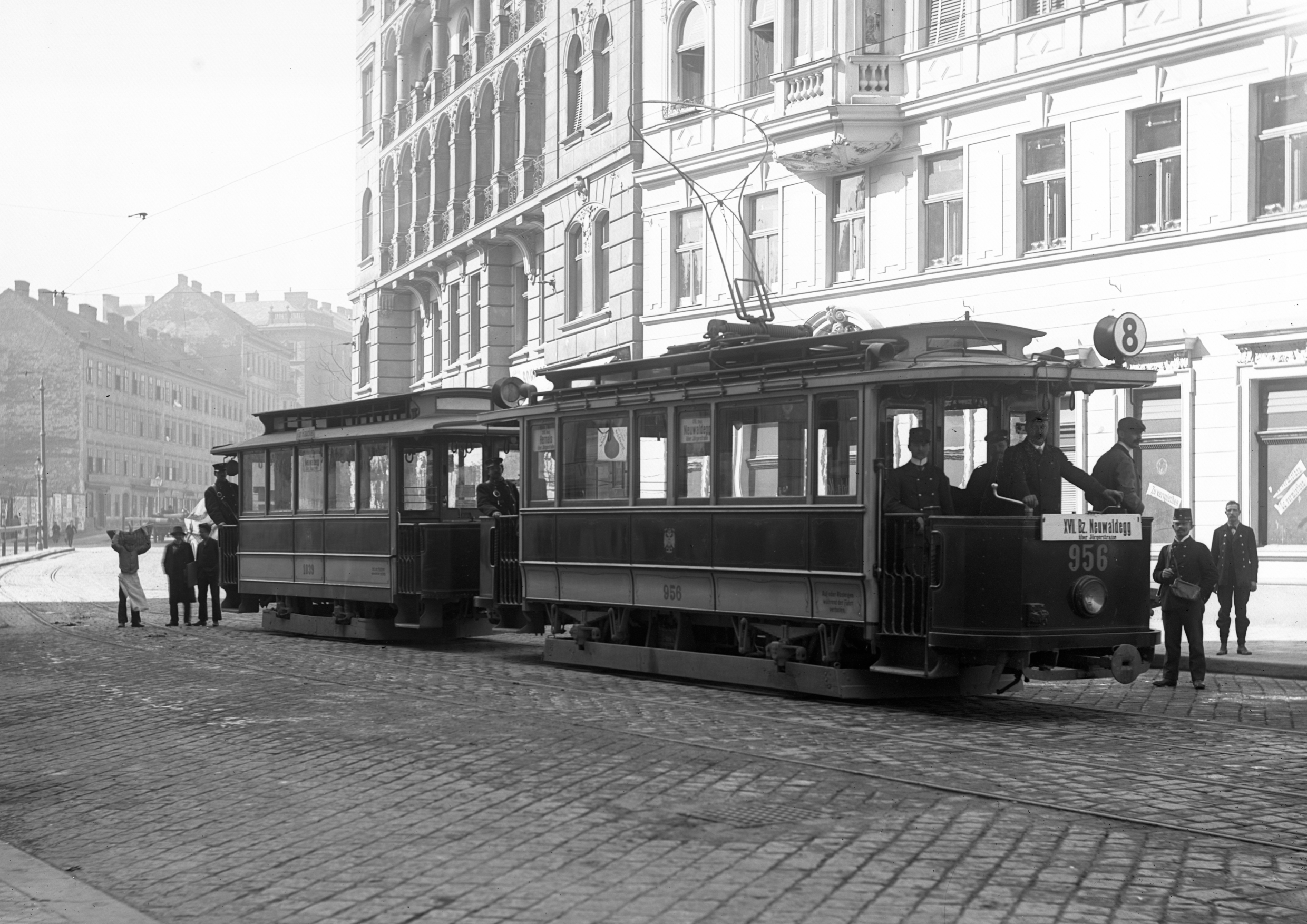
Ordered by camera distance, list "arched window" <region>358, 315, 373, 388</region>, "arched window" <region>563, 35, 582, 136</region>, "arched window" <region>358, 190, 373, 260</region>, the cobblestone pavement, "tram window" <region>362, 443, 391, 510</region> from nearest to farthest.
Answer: the cobblestone pavement → "tram window" <region>362, 443, 391, 510</region> → "arched window" <region>563, 35, 582, 136</region> → "arched window" <region>358, 315, 373, 388</region> → "arched window" <region>358, 190, 373, 260</region>

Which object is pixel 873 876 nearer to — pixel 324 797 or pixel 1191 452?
pixel 324 797

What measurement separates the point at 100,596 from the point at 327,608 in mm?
13994

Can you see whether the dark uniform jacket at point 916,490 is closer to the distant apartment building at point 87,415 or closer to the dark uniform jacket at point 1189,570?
the dark uniform jacket at point 1189,570

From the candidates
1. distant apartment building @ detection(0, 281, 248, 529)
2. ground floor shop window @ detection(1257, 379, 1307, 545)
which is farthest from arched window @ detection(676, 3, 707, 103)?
distant apartment building @ detection(0, 281, 248, 529)

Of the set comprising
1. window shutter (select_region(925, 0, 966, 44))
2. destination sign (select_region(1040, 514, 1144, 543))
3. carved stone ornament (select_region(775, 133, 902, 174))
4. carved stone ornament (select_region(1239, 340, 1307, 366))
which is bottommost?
destination sign (select_region(1040, 514, 1144, 543))

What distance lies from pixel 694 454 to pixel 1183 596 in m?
4.53

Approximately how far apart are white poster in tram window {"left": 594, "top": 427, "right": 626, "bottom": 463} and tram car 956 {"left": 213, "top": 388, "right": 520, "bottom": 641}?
6.05 feet

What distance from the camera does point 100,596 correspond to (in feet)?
113

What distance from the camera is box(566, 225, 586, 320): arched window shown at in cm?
3550

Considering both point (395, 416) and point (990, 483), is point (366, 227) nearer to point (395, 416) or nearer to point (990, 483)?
point (395, 416)

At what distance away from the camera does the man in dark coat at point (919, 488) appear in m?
12.3

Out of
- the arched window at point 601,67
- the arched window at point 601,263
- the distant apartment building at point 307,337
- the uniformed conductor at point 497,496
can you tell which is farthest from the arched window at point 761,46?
the distant apartment building at point 307,337

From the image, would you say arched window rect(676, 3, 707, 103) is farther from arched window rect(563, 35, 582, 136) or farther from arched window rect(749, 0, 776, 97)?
arched window rect(563, 35, 582, 136)

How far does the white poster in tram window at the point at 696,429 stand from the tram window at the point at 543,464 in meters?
2.18
